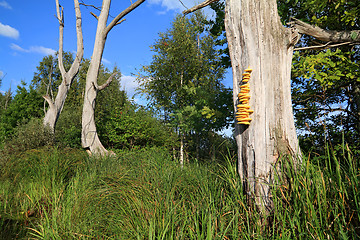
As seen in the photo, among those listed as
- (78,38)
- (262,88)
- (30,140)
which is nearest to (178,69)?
(78,38)

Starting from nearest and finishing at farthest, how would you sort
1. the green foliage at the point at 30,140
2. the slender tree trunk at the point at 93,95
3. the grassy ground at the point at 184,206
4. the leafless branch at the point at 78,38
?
the grassy ground at the point at 184,206 → the slender tree trunk at the point at 93,95 → the green foliage at the point at 30,140 → the leafless branch at the point at 78,38

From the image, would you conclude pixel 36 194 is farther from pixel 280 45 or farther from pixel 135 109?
pixel 135 109

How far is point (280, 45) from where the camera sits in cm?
269

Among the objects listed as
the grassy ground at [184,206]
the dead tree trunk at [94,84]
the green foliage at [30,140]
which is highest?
the dead tree trunk at [94,84]

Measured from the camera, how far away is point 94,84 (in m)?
7.93

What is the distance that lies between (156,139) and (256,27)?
8967mm

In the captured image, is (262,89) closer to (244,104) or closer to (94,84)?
(244,104)

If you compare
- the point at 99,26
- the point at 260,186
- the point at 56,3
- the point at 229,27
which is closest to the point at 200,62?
the point at 99,26

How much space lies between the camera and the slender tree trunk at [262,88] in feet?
7.93

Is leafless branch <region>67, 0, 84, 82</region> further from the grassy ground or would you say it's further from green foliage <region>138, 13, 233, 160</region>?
the grassy ground

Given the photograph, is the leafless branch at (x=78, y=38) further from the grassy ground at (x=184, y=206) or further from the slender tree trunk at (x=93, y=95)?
the grassy ground at (x=184, y=206)

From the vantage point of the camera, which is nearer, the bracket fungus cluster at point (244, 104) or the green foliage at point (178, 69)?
the bracket fungus cluster at point (244, 104)

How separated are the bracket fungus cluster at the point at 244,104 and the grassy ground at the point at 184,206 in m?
0.53

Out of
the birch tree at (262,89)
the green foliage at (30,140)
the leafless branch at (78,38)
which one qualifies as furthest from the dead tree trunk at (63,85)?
the birch tree at (262,89)
